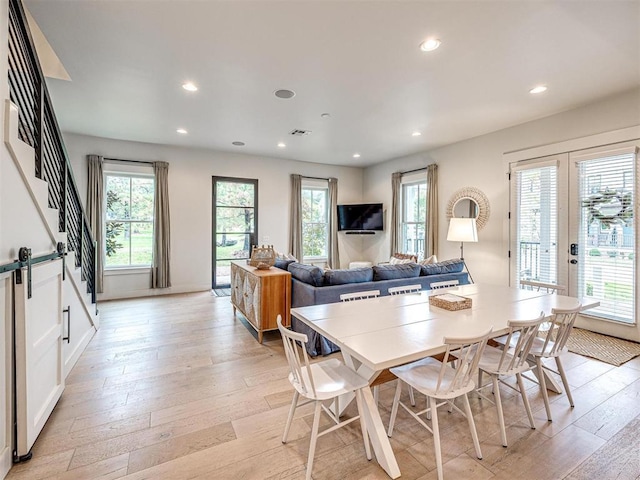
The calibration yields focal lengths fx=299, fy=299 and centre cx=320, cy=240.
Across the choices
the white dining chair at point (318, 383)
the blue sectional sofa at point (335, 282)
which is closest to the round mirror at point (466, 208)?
the blue sectional sofa at point (335, 282)

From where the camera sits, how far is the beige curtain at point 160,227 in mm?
5707

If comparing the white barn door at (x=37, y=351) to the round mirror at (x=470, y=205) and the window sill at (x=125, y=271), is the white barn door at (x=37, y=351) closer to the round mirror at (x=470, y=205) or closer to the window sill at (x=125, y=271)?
the window sill at (x=125, y=271)

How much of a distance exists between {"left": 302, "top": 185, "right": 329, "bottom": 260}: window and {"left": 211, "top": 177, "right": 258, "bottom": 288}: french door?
128 cm

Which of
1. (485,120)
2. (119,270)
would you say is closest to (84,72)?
(119,270)

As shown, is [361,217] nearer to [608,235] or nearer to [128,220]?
[608,235]

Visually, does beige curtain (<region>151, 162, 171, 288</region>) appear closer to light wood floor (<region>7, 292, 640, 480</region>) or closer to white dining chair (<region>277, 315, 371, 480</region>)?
light wood floor (<region>7, 292, 640, 480</region>)

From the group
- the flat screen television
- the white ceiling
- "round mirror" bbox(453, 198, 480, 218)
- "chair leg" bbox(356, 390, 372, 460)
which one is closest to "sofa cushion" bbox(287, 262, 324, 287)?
"chair leg" bbox(356, 390, 372, 460)

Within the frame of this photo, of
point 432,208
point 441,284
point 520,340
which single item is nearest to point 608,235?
point 441,284

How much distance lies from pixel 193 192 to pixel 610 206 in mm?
6643

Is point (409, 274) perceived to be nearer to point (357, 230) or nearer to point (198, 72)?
point (198, 72)

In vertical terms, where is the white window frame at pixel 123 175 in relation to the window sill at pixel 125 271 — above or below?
above

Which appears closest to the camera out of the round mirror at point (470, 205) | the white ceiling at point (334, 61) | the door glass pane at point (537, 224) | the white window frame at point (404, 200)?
the white ceiling at point (334, 61)

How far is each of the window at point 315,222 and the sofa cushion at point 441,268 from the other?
3.81 m

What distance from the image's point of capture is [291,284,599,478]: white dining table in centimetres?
153
